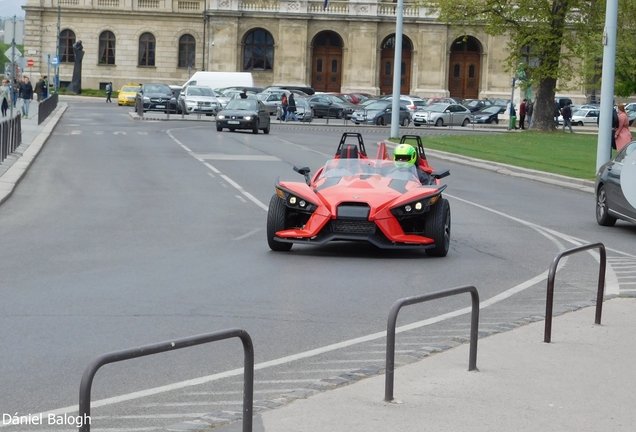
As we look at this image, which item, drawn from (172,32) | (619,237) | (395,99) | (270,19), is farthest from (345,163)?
(172,32)

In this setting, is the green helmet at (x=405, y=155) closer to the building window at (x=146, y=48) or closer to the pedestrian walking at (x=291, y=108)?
the pedestrian walking at (x=291, y=108)

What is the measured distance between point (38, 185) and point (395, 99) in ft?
74.8

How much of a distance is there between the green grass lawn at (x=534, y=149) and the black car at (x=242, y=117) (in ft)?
22.6

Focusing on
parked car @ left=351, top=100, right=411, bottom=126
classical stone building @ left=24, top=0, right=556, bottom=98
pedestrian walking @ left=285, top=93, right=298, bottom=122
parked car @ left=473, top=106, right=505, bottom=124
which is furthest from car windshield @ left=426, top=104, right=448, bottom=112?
classical stone building @ left=24, top=0, right=556, bottom=98

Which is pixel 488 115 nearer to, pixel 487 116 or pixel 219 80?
pixel 487 116

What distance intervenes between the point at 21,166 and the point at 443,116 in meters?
42.1

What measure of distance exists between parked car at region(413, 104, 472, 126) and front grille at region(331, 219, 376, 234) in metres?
51.2

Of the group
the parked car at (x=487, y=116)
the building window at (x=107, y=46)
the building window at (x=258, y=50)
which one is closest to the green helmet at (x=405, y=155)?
the parked car at (x=487, y=116)

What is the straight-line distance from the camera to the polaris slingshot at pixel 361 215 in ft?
44.5

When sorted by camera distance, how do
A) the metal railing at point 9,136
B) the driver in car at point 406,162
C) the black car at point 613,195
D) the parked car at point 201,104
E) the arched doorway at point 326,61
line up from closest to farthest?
the driver in car at point 406,162 < the black car at point 613,195 < the metal railing at point 9,136 < the parked car at point 201,104 < the arched doorway at point 326,61

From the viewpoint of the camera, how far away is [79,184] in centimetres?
2306

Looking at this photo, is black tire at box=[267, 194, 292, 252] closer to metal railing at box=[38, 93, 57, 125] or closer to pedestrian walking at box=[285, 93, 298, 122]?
metal railing at box=[38, 93, 57, 125]

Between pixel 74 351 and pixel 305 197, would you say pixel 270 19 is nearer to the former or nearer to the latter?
pixel 305 197

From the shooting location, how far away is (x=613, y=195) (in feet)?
59.2
